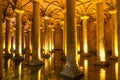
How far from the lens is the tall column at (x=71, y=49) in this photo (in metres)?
10.6

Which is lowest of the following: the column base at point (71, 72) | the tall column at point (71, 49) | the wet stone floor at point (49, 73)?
the wet stone floor at point (49, 73)

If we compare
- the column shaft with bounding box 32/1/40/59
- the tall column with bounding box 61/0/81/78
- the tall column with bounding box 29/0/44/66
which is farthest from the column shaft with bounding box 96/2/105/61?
the column shaft with bounding box 32/1/40/59

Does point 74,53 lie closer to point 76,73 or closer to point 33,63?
point 76,73

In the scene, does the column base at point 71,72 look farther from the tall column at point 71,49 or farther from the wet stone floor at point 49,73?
the wet stone floor at point 49,73

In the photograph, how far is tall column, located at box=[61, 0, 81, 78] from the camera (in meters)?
10.6

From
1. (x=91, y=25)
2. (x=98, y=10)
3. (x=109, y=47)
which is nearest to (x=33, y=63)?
(x=98, y=10)

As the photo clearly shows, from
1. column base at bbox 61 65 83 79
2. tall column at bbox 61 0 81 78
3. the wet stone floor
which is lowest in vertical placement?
the wet stone floor

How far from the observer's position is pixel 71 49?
35.6 ft

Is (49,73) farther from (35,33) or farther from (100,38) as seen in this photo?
(100,38)

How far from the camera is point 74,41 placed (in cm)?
1106

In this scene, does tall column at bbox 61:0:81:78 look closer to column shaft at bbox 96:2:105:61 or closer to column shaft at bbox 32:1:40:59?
column shaft at bbox 32:1:40:59

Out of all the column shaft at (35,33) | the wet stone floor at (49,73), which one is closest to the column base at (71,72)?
the wet stone floor at (49,73)

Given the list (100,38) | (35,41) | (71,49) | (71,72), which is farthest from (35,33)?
(71,72)

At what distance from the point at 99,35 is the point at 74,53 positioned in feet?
18.4
